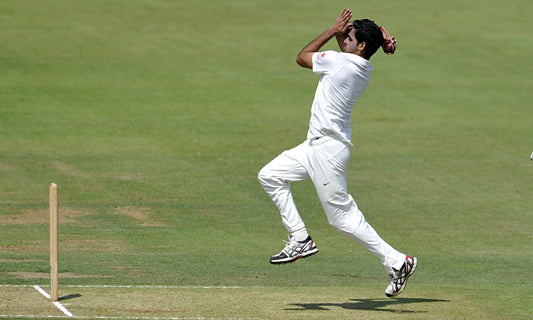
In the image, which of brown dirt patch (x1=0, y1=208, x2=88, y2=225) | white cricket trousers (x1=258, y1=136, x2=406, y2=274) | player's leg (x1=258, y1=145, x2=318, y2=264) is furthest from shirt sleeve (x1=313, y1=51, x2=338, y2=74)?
brown dirt patch (x1=0, y1=208, x2=88, y2=225)

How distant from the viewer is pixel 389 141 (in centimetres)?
2352

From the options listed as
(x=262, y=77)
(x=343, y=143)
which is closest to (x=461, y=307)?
(x=343, y=143)

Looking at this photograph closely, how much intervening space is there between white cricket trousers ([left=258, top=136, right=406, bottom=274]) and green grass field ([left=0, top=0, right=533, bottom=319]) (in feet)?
2.45

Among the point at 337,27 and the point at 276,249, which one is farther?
the point at 276,249

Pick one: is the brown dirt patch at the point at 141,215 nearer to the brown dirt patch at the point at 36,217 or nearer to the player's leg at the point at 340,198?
the brown dirt patch at the point at 36,217

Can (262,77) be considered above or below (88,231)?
above

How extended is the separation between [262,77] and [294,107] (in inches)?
132

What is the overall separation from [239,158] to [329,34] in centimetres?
1260

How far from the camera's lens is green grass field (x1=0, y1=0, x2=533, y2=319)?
10680 mm

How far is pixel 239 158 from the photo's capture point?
21.7 m

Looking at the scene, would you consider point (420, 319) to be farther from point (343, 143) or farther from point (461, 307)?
point (343, 143)

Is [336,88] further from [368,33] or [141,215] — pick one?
[141,215]

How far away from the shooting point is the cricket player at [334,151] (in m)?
9.38

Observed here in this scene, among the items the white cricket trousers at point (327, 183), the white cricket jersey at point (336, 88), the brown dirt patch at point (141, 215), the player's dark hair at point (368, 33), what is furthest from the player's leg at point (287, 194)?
the brown dirt patch at point (141, 215)
